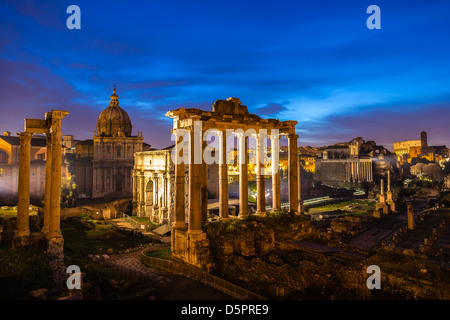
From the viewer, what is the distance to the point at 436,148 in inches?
4338

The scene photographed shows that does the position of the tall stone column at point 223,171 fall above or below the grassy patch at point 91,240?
above

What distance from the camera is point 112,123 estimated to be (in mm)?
49875

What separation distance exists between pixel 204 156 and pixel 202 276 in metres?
6.56

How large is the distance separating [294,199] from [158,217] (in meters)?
22.9

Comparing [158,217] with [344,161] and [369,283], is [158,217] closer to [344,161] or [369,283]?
[369,283]

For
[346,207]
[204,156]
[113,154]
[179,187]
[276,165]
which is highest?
[113,154]

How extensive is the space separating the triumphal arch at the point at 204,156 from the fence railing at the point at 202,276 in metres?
0.41

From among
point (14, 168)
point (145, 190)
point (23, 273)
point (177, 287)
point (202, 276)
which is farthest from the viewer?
point (14, 168)

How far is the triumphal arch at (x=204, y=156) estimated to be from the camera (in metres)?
13.5

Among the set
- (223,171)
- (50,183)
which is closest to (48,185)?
(50,183)

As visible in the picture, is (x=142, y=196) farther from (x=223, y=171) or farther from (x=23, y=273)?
(x=23, y=273)

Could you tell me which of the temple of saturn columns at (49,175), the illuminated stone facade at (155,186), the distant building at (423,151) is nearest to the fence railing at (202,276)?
the temple of saturn columns at (49,175)

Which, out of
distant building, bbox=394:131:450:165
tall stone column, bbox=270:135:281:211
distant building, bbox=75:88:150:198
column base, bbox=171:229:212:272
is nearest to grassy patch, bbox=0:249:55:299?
column base, bbox=171:229:212:272

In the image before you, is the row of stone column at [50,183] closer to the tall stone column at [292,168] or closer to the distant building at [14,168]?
the tall stone column at [292,168]
